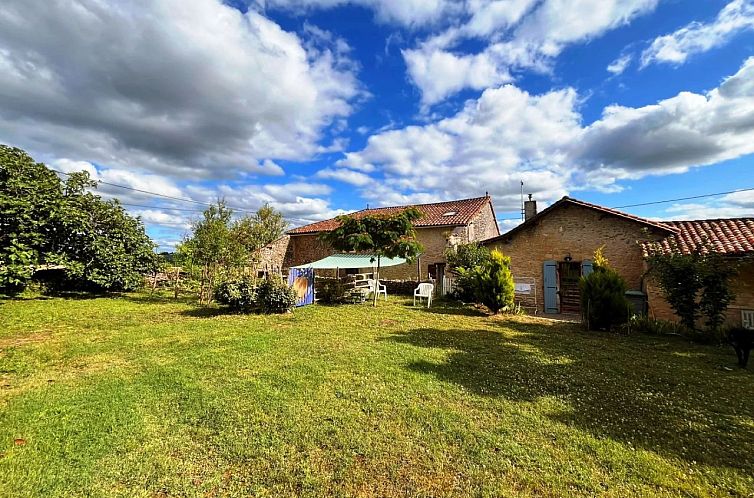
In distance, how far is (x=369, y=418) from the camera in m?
4.45

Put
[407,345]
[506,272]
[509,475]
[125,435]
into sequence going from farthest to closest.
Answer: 1. [506,272]
2. [407,345]
3. [125,435]
4. [509,475]

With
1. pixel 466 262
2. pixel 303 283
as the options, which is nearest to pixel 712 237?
pixel 466 262

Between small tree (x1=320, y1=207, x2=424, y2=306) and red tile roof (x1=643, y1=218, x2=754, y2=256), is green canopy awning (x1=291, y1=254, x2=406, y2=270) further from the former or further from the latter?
red tile roof (x1=643, y1=218, x2=754, y2=256)

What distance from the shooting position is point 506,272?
43.0ft

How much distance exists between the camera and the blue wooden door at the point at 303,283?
14.1 m

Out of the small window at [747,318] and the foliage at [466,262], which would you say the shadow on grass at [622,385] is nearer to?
the small window at [747,318]

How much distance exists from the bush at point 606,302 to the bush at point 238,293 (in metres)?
12.1

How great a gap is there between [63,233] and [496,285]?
2010cm

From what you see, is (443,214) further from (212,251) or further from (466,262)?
(212,251)

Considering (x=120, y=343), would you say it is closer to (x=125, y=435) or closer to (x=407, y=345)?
(x=125, y=435)

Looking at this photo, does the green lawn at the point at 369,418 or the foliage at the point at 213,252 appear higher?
the foliage at the point at 213,252

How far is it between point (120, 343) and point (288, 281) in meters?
6.28

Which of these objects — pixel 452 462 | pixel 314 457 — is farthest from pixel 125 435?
pixel 452 462

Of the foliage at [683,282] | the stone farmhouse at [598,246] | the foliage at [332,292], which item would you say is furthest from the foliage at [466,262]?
the foliage at [683,282]
